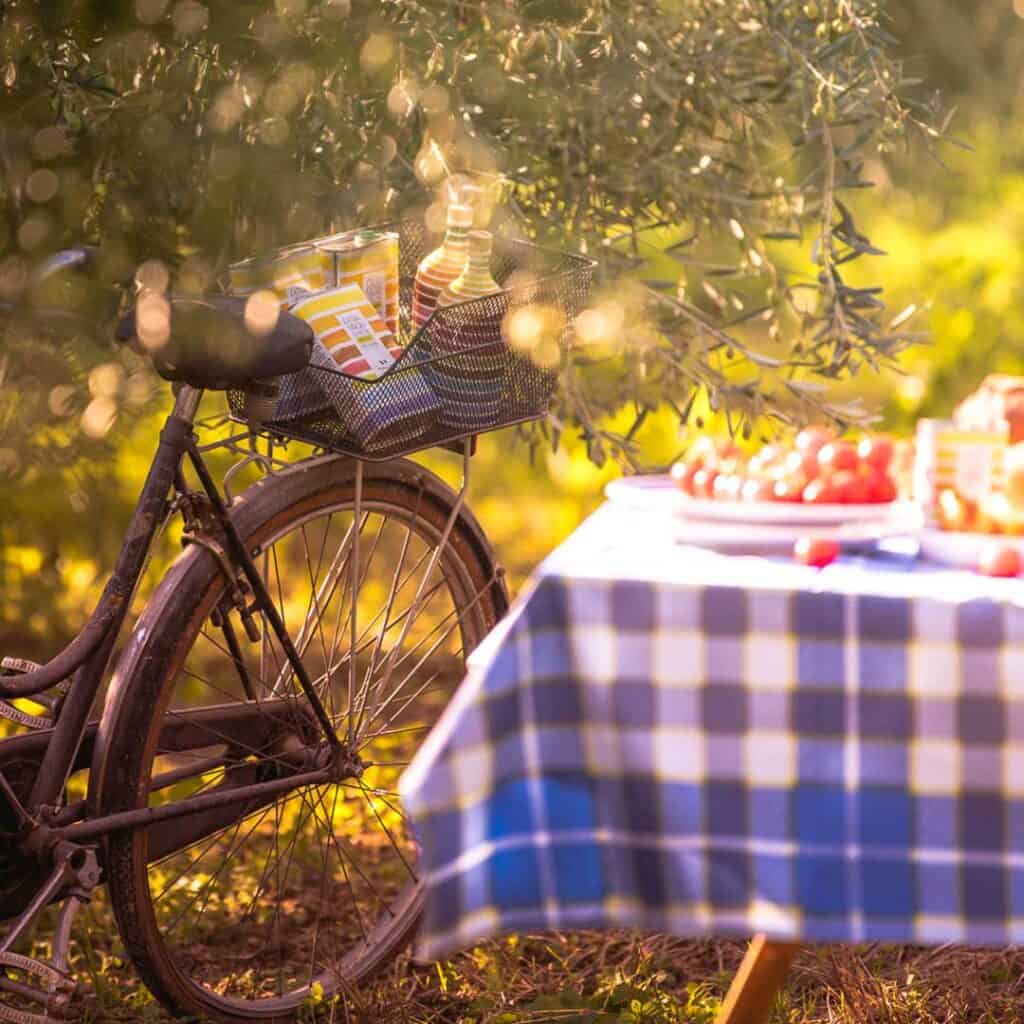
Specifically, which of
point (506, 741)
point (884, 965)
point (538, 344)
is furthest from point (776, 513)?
point (884, 965)

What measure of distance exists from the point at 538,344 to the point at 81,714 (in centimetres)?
95

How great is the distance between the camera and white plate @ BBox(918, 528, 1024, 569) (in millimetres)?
1934

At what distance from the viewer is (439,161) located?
9.84ft

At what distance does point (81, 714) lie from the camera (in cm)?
249

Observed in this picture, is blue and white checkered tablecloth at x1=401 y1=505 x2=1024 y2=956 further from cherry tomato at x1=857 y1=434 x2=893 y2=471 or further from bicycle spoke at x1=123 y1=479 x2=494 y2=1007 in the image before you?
bicycle spoke at x1=123 y1=479 x2=494 y2=1007

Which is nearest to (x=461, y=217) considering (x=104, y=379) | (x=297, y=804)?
(x=104, y=379)

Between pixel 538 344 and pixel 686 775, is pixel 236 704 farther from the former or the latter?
pixel 686 775

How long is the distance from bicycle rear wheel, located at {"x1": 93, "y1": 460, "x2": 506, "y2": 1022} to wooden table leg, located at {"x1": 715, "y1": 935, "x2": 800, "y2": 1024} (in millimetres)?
914

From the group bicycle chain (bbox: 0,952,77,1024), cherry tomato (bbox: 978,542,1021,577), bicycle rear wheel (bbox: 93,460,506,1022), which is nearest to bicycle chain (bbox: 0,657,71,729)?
bicycle rear wheel (bbox: 93,460,506,1022)

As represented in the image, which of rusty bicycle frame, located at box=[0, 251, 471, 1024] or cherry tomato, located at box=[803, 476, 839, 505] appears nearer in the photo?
cherry tomato, located at box=[803, 476, 839, 505]

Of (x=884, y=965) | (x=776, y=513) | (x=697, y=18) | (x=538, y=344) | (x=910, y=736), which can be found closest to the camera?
(x=910, y=736)

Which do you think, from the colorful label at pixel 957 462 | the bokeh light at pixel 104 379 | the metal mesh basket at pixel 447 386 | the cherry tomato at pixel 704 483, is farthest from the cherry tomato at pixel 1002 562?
the bokeh light at pixel 104 379

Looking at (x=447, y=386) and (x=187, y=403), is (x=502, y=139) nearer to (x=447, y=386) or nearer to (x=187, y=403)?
(x=447, y=386)

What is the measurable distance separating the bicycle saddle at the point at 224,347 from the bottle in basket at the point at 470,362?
0.24 m
